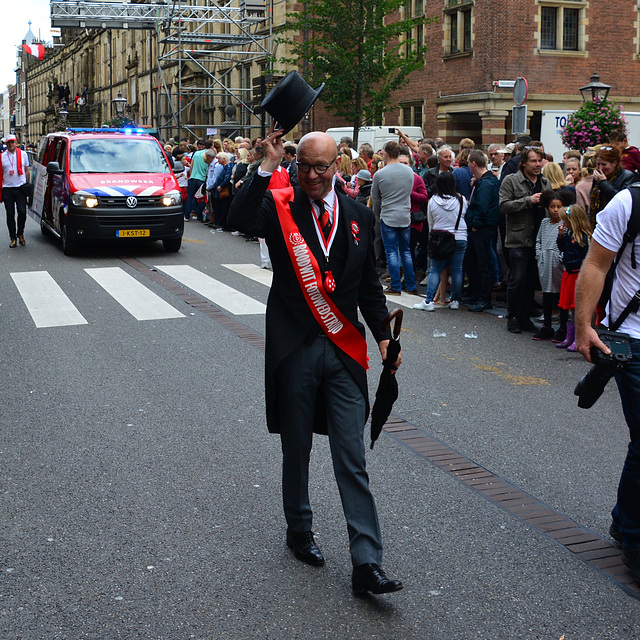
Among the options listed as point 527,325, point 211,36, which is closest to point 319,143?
point 527,325

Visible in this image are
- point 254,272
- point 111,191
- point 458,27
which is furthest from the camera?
point 458,27

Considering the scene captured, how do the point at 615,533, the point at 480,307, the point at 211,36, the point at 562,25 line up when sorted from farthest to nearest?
the point at 211,36
the point at 562,25
the point at 480,307
the point at 615,533

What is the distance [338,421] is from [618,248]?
1.47 meters

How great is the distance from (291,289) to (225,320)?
639 centimetres

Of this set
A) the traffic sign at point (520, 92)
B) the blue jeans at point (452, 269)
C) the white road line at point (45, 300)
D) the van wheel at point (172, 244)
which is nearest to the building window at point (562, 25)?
the traffic sign at point (520, 92)

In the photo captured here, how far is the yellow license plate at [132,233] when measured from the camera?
15398 millimetres

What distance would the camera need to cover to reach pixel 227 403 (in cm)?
698

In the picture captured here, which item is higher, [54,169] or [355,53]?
[355,53]

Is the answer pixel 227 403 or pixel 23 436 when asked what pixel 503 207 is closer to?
pixel 227 403

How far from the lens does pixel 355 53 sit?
2686 cm

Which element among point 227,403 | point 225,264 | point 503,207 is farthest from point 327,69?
point 227,403

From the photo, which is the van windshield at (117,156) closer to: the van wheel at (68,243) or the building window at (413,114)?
the van wheel at (68,243)

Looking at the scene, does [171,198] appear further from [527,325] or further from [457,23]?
[457,23]

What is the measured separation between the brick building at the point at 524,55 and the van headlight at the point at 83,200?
57.4ft
